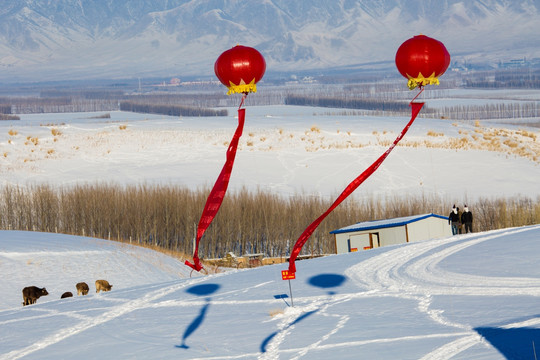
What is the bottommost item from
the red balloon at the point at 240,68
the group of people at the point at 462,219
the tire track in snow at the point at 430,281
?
the tire track in snow at the point at 430,281

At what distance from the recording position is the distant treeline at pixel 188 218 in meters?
68.0

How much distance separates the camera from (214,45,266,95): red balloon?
18359 mm

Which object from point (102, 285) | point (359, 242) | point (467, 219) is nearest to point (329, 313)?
point (102, 285)

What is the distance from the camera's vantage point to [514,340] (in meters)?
16.7

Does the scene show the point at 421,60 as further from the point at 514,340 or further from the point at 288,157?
the point at 288,157

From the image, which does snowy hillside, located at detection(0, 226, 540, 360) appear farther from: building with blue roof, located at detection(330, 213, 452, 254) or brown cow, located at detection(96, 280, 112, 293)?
building with blue roof, located at detection(330, 213, 452, 254)

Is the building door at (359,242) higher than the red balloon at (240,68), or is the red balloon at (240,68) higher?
the red balloon at (240,68)

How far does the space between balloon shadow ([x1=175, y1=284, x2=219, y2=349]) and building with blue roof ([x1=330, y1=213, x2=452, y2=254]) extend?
19448 mm

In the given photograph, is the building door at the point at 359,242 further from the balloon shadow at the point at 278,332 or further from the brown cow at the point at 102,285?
the balloon shadow at the point at 278,332

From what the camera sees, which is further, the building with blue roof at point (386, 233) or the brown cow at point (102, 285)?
the building with blue roof at point (386, 233)

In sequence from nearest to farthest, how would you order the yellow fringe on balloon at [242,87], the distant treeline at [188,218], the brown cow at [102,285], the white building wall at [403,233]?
the yellow fringe on balloon at [242,87]
the brown cow at [102,285]
the white building wall at [403,233]
the distant treeline at [188,218]

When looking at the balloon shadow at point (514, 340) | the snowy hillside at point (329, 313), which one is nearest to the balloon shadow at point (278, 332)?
the snowy hillside at point (329, 313)

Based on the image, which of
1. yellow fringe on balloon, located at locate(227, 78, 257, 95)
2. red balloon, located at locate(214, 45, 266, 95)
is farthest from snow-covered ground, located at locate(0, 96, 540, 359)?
red balloon, located at locate(214, 45, 266, 95)

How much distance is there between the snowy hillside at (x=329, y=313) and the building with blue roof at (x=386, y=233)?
12.7 meters
